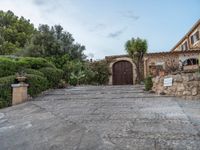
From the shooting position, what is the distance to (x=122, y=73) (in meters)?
18.3

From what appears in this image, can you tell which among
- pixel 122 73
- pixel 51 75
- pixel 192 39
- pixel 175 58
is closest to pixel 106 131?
pixel 51 75

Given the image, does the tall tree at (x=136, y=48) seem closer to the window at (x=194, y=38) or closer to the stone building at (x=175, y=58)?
the stone building at (x=175, y=58)

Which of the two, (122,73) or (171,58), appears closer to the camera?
(171,58)

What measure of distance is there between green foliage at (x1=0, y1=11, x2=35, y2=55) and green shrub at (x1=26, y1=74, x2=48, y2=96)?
15.8 meters

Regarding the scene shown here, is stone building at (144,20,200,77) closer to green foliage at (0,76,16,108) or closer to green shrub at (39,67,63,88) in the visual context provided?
green shrub at (39,67,63,88)

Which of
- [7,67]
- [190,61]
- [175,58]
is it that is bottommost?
[7,67]

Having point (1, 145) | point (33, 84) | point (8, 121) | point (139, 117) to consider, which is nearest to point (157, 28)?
point (33, 84)

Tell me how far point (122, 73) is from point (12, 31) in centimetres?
1591

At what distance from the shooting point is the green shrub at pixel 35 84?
941 cm

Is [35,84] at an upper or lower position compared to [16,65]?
lower

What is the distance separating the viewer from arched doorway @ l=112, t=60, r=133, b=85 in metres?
18.1

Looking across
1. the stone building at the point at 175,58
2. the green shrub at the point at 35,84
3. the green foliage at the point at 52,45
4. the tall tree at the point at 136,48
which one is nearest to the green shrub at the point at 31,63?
the green shrub at the point at 35,84

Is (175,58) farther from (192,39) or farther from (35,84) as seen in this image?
(35,84)

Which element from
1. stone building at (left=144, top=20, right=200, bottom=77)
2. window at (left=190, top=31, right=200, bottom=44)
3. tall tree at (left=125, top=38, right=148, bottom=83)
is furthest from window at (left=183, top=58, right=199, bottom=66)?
tall tree at (left=125, top=38, right=148, bottom=83)
